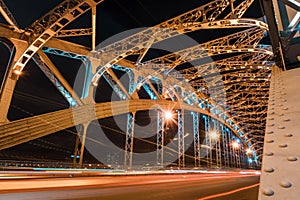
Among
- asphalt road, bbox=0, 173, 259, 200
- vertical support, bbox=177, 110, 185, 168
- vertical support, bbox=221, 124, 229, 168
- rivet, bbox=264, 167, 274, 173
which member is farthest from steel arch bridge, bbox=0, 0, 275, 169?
vertical support, bbox=221, 124, 229, 168

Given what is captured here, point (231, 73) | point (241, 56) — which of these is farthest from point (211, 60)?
point (231, 73)

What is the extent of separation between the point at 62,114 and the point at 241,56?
1572cm

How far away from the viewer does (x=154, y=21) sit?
13.7 m

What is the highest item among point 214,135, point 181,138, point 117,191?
point 214,135

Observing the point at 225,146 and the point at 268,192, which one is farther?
the point at 225,146

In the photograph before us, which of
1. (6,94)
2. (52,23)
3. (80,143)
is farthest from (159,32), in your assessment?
(6,94)

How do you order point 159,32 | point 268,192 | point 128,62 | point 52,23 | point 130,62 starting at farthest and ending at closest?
point 130,62
point 128,62
point 159,32
point 52,23
point 268,192

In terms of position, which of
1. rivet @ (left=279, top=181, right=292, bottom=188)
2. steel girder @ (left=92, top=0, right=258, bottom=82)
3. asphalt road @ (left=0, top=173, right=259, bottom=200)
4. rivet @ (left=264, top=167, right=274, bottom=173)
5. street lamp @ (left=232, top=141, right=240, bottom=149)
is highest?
steel girder @ (left=92, top=0, right=258, bottom=82)

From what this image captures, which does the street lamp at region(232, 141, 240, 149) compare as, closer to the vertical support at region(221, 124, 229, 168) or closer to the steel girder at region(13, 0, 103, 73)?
the vertical support at region(221, 124, 229, 168)

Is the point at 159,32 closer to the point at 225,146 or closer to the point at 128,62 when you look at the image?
the point at 128,62

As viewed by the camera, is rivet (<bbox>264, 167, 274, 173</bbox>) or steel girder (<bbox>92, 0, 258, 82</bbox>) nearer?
rivet (<bbox>264, 167, 274, 173</bbox>)

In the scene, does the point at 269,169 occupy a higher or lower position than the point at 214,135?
lower

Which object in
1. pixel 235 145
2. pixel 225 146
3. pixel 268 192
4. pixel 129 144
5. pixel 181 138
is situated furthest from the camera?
pixel 235 145

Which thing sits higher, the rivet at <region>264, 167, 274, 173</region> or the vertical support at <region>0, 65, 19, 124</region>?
the vertical support at <region>0, 65, 19, 124</region>
